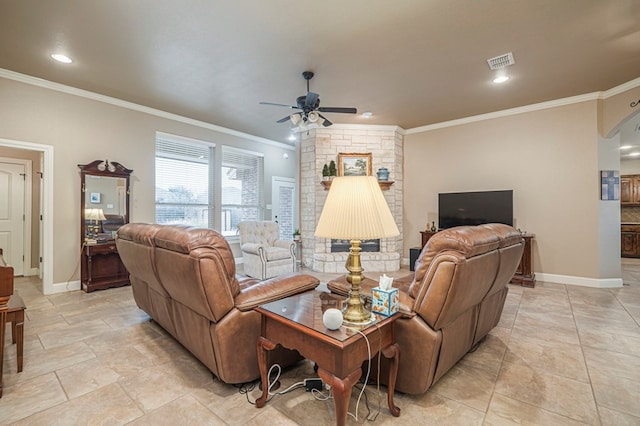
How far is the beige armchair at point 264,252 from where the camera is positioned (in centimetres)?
468

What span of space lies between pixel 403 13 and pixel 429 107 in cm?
248

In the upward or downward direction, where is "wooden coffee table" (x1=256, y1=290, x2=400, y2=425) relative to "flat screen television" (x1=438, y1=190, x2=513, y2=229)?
downward

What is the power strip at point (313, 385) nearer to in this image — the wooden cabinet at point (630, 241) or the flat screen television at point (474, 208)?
the flat screen television at point (474, 208)

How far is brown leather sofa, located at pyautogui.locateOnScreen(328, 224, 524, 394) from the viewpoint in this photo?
1.58m

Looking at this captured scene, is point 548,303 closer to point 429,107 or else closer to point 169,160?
point 429,107

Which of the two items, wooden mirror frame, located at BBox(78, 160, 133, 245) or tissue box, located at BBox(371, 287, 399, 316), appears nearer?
tissue box, located at BBox(371, 287, 399, 316)

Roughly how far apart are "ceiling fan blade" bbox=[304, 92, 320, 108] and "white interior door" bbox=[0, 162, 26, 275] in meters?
5.08

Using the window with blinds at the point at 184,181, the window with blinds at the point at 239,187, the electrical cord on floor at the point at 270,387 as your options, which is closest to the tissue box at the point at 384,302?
the electrical cord on floor at the point at 270,387

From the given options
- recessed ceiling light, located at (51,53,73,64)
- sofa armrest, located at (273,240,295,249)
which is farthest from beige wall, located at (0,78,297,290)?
sofa armrest, located at (273,240,295,249)

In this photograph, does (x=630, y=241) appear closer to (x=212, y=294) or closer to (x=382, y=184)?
(x=382, y=184)

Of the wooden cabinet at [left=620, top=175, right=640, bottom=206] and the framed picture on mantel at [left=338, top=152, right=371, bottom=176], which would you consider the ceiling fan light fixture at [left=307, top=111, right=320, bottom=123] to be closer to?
the framed picture on mantel at [left=338, top=152, right=371, bottom=176]

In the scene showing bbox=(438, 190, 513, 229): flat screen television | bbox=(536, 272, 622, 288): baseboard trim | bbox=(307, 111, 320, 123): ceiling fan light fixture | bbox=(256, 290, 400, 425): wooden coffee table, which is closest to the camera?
bbox=(256, 290, 400, 425): wooden coffee table

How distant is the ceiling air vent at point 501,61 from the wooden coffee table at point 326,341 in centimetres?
320

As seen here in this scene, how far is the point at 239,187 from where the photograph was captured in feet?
21.3
